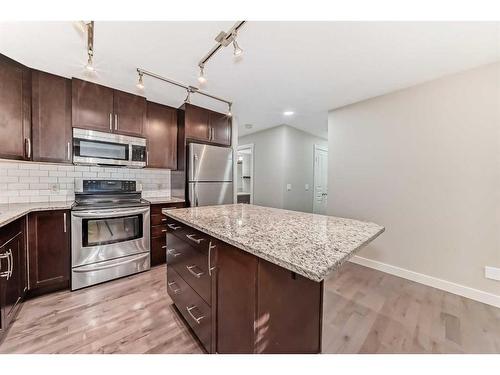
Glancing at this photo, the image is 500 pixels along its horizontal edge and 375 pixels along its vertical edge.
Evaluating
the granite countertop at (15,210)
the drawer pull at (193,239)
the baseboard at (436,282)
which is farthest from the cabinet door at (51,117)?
the baseboard at (436,282)

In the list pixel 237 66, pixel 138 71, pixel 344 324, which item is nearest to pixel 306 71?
pixel 237 66

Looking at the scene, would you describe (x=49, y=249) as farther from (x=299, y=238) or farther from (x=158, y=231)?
(x=299, y=238)

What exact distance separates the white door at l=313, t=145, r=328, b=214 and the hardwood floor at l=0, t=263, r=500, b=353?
2.91m

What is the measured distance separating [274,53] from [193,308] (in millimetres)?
2198

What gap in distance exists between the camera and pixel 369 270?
9.16 ft

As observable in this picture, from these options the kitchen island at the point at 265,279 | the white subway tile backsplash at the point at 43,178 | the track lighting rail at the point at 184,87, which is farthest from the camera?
the white subway tile backsplash at the point at 43,178

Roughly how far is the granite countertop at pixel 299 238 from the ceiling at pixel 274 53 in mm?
1444

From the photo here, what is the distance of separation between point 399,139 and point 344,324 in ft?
7.45

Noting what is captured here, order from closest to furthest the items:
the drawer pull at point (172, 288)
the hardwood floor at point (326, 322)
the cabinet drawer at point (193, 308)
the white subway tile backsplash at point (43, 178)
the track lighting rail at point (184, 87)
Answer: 1. the cabinet drawer at point (193, 308)
2. the hardwood floor at point (326, 322)
3. the drawer pull at point (172, 288)
4. the track lighting rail at point (184, 87)
5. the white subway tile backsplash at point (43, 178)

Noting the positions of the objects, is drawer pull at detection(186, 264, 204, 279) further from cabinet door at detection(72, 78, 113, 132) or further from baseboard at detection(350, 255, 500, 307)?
baseboard at detection(350, 255, 500, 307)

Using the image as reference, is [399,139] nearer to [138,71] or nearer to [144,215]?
[138,71]

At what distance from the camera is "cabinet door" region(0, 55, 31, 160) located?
192 centimetres

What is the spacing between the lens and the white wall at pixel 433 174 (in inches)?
81.7

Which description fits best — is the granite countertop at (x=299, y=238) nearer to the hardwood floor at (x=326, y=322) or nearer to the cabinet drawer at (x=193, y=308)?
the cabinet drawer at (x=193, y=308)
